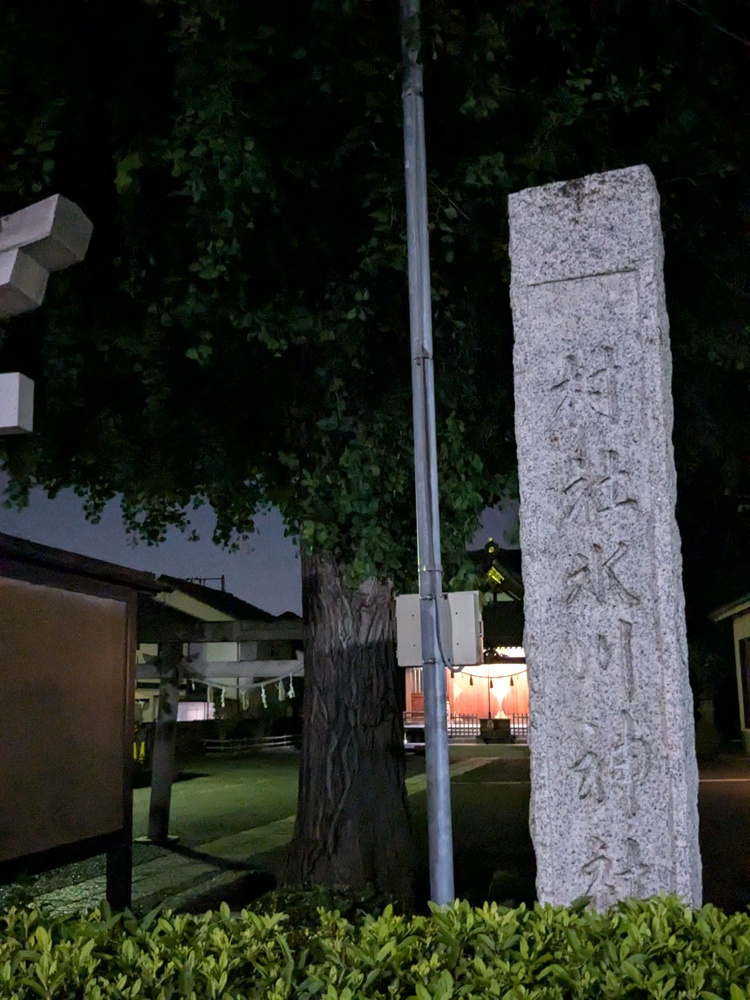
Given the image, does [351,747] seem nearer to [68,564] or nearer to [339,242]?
[68,564]

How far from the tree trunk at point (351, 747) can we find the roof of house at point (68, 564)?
1600mm

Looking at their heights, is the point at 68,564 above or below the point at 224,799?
above

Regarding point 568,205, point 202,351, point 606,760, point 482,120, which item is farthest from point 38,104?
point 606,760

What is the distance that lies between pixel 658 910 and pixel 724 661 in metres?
25.5

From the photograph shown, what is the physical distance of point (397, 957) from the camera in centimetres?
328

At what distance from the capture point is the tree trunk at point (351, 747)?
28.1 feet

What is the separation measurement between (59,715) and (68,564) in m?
1.07

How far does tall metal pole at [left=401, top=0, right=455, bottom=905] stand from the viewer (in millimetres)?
5934

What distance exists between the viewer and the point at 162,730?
1402 cm

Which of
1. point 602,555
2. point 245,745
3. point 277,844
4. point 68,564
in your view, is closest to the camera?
point 602,555

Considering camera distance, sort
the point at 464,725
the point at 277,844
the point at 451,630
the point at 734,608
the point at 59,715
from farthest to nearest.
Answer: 1. the point at 464,725
2. the point at 734,608
3. the point at 277,844
4. the point at 59,715
5. the point at 451,630

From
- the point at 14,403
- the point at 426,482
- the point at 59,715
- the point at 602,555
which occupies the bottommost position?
the point at 59,715

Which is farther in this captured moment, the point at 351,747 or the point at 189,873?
the point at 189,873

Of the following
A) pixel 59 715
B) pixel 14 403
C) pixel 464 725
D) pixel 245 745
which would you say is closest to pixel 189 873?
Answer: pixel 59 715
